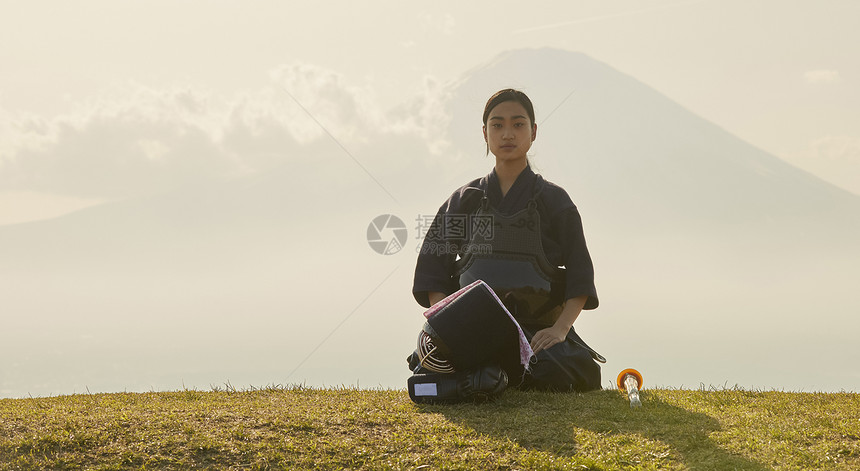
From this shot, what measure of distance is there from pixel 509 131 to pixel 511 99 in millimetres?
295

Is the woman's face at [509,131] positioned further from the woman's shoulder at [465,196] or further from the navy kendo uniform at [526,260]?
the woman's shoulder at [465,196]

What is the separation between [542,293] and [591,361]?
71cm

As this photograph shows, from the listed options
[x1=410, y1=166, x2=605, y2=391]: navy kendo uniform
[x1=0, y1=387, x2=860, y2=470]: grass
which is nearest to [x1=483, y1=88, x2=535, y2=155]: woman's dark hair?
[x1=410, y1=166, x2=605, y2=391]: navy kendo uniform

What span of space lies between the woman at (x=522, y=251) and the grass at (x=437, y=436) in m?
0.55

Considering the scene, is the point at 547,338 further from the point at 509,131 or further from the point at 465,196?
the point at 509,131

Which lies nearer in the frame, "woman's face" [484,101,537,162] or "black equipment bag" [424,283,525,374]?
"black equipment bag" [424,283,525,374]

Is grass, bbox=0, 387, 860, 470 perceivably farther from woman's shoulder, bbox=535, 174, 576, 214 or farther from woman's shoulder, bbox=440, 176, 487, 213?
woman's shoulder, bbox=440, 176, 487, 213

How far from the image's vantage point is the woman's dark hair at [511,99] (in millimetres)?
6066

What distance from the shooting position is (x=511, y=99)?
6.05 metres

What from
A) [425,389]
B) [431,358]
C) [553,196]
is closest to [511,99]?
[553,196]

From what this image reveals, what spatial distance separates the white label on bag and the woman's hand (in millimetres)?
927

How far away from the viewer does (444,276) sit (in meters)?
6.05

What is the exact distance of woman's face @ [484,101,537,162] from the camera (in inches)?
235

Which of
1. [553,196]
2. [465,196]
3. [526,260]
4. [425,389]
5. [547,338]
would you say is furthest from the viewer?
[465,196]
